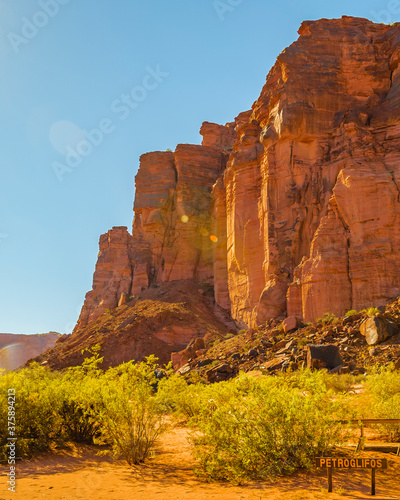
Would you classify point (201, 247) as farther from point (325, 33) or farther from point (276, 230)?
point (325, 33)

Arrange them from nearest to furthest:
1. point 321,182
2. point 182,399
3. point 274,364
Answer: point 182,399 < point 274,364 < point 321,182

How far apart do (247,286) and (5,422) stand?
27.6 meters

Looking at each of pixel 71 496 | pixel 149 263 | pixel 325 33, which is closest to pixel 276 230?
pixel 325 33

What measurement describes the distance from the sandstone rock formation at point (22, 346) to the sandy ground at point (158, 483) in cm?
9815

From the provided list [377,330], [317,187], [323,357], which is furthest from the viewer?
[317,187]

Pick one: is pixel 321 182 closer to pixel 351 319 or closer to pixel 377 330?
pixel 351 319

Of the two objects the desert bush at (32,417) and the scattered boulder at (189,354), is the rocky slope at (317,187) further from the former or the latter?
the desert bush at (32,417)

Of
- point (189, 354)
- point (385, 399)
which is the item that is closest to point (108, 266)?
point (189, 354)

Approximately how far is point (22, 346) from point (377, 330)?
103 m

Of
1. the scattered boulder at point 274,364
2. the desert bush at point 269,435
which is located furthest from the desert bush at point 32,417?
the scattered boulder at point 274,364

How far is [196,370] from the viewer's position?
90.2 feet

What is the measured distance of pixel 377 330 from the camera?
67.6 ft

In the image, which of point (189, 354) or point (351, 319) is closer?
point (351, 319)

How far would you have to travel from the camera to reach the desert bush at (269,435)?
27.7 ft
